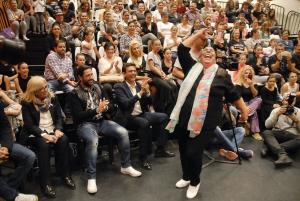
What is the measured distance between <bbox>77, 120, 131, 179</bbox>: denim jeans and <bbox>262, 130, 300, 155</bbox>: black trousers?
1682 mm

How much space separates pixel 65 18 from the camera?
659 cm

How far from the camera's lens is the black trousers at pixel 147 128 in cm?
392

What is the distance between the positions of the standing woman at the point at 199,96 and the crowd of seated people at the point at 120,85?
99 millimetres

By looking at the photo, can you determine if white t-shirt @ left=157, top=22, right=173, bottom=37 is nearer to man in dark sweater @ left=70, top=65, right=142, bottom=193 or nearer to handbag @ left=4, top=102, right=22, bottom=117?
man in dark sweater @ left=70, top=65, right=142, bottom=193

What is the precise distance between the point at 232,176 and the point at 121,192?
3.88 ft

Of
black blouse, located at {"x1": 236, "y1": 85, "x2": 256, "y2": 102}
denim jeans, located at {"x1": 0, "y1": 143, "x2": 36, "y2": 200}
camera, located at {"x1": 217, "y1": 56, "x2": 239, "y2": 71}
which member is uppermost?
camera, located at {"x1": 217, "y1": 56, "x2": 239, "y2": 71}

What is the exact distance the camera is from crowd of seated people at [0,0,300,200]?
3.52 metres

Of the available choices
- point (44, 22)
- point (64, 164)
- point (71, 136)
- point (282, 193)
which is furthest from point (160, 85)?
point (44, 22)

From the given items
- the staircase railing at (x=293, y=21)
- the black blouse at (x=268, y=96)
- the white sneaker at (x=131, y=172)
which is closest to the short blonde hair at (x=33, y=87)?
the white sneaker at (x=131, y=172)

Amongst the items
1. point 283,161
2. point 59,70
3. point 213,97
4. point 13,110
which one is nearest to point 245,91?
point 283,161

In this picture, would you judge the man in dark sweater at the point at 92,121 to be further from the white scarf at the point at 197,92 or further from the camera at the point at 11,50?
the camera at the point at 11,50

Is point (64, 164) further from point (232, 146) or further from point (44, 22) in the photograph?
point (44, 22)

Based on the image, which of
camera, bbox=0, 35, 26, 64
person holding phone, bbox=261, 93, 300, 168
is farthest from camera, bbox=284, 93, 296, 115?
camera, bbox=0, 35, 26, 64

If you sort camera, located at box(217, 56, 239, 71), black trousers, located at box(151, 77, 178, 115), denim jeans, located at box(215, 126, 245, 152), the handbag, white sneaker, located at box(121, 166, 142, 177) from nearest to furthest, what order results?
the handbag, white sneaker, located at box(121, 166, 142, 177), denim jeans, located at box(215, 126, 245, 152), black trousers, located at box(151, 77, 178, 115), camera, located at box(217, 56, 239, 71)
